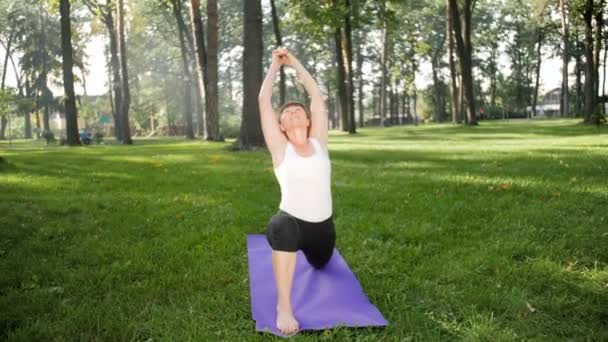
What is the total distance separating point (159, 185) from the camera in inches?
401

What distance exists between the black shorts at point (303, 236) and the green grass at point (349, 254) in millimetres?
580

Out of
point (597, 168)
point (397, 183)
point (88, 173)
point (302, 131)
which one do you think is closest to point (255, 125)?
point (88, 173)

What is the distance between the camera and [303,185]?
4.02 metres

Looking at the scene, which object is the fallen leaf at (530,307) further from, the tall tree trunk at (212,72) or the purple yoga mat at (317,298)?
the tall tree trunk at (212,72)

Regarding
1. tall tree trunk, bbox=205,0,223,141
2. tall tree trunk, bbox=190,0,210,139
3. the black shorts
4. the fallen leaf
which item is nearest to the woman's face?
the black shorts

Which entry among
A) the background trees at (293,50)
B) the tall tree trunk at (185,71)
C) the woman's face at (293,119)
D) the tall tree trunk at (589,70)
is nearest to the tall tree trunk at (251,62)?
the background trees at (293,50)

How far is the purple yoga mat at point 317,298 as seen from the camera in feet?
12.4

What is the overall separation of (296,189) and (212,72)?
21024 mm

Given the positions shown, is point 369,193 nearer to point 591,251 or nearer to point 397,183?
point 397,183

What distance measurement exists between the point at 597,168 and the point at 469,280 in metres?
7.11

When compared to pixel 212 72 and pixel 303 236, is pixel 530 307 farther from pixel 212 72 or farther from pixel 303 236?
pixel 212 72

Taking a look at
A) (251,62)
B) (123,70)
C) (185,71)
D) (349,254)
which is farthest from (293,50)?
(349,254)

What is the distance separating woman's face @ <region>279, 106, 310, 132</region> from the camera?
13.6 feet

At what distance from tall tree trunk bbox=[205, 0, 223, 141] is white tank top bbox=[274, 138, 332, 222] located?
2052 cm
